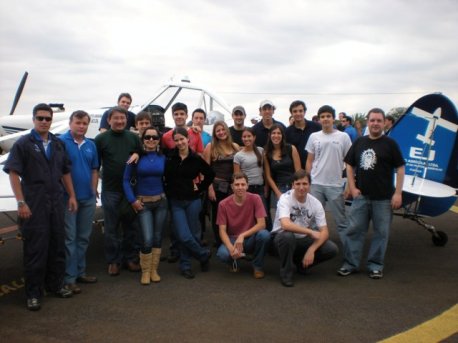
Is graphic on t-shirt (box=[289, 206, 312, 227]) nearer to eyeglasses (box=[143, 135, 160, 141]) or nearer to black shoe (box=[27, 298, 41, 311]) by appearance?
eyeglasses (box=[143, 135, 160, 141])

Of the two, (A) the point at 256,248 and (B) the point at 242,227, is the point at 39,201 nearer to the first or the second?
(B) the point at 242,227

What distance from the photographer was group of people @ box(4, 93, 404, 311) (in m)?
4.21

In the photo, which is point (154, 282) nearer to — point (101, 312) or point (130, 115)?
point (101, 312)

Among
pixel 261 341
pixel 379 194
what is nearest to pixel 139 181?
pixel 261 341

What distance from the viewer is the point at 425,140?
5.66 m

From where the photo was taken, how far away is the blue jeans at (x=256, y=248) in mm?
4715

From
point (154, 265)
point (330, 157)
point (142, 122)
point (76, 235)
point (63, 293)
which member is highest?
point (142, 122)

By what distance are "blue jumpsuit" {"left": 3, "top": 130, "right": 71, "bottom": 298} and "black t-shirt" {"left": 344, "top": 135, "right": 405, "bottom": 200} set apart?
10.0ft

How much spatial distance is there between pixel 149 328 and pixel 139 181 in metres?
1.68

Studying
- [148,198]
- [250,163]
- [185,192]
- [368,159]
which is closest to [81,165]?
[148,198]

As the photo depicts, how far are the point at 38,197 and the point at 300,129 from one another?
330 cm

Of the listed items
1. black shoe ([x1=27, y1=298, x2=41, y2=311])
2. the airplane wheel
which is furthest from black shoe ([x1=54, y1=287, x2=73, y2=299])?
the airplane wheel

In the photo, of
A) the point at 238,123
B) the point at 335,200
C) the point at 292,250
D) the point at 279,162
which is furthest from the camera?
the point at 238,123

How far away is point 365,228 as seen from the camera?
4.83 meters
